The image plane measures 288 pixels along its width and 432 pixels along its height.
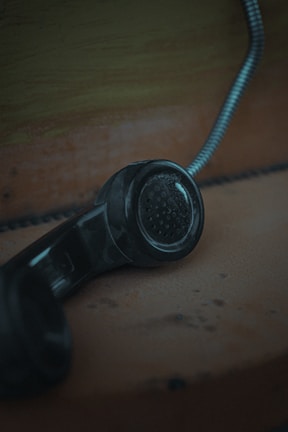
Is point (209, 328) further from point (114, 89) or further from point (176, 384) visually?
point (114, 89)

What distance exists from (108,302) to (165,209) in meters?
0.13

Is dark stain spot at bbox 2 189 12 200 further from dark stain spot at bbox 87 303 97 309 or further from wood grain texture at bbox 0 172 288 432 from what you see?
dark stain spot at bbox 87 303 97 309

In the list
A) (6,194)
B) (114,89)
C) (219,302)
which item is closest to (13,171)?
(6,194)

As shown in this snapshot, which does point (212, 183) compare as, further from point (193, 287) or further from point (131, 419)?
point (131, 419)

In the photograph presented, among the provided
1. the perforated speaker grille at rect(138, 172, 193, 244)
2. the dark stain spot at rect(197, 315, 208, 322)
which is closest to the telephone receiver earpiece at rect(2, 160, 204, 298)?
the perforated speaker grille at rect(138, 172, 193, 244)

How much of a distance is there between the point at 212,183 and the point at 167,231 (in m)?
0.38

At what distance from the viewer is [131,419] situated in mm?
599

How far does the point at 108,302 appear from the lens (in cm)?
78

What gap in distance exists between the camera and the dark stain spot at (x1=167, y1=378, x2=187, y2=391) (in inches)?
24.0

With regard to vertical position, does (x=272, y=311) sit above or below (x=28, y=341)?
below

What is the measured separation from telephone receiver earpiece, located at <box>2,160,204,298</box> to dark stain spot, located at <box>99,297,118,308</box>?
0.03 m

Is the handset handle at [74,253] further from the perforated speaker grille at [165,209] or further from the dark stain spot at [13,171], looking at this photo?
the dark stain spot at [13,171]

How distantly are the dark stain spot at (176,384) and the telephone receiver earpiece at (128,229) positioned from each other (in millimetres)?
187

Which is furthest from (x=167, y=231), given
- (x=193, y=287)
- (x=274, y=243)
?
(x=274, y=243)
